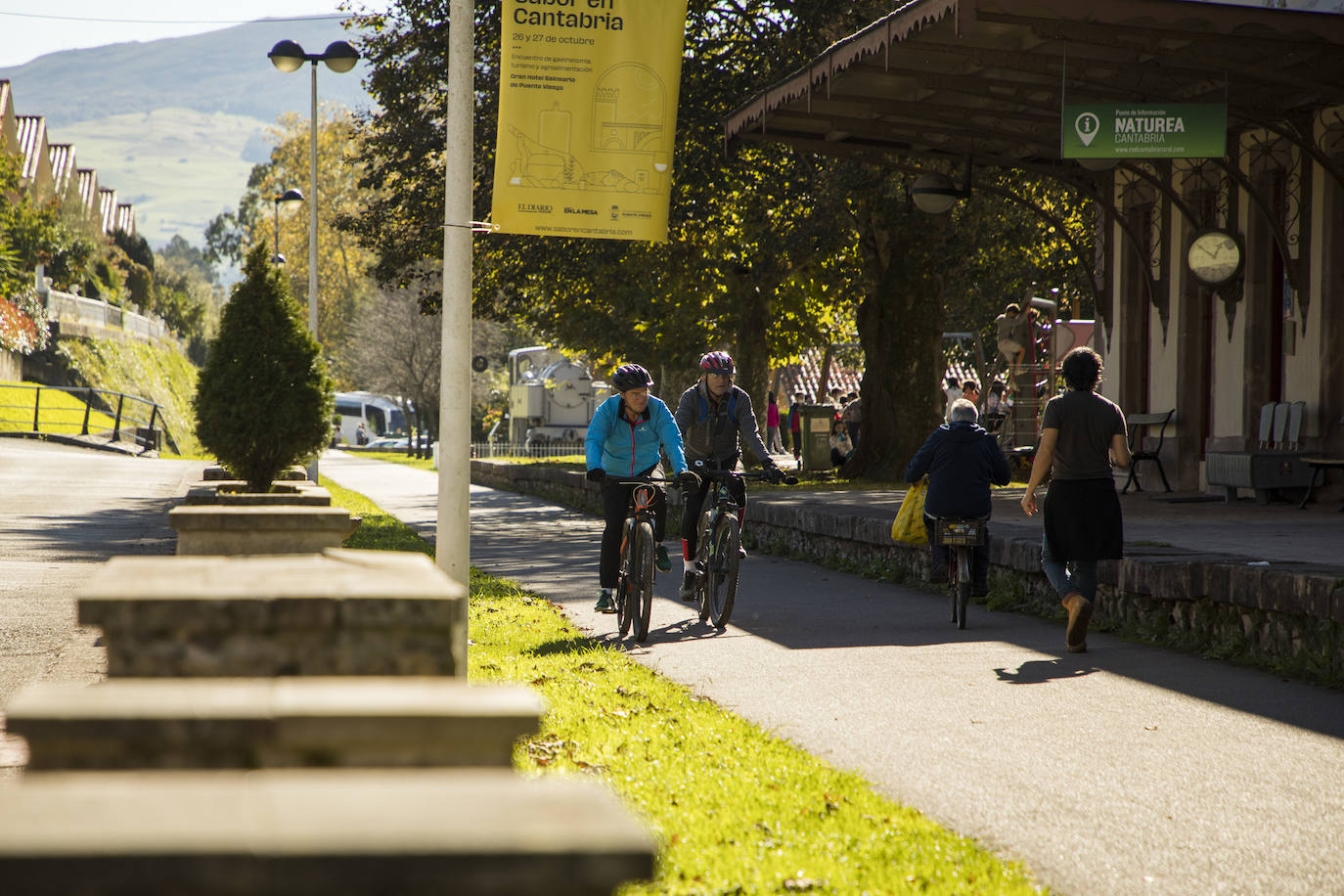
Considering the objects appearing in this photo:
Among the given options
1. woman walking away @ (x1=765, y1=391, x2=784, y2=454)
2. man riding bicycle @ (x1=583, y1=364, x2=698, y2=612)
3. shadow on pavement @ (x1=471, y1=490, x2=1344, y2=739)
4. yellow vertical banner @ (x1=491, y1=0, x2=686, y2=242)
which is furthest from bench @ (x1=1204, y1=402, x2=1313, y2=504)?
woman walking away @ (x1=765, y1=391, x2=784, y2=454)

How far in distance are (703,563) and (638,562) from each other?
3.77 feet

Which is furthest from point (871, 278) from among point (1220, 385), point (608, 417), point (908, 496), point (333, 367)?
point (333, 367)

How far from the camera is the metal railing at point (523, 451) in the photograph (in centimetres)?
4847

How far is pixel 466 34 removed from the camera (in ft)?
21.6

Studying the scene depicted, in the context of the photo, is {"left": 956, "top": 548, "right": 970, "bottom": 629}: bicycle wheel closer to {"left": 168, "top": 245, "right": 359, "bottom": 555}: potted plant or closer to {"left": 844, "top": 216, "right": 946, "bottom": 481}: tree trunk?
{"left": 168, "top": 245, "right": 359, "bottom": 555}: potted plant

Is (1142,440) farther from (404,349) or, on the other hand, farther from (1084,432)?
(404,349)

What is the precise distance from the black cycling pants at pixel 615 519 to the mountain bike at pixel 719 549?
1.31ft

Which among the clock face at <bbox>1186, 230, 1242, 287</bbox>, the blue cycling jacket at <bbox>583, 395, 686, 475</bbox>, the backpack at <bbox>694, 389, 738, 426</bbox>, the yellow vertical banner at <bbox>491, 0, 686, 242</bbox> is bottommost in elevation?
the blue cycling jacket at <bbox>583, 395, 686, 475</bbox>

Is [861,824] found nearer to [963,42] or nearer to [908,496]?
[908,496]

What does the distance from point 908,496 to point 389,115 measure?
17.6 m

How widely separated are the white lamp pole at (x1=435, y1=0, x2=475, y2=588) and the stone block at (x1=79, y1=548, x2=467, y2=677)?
3903 millimetres

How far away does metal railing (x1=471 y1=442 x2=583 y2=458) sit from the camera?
48.5 m

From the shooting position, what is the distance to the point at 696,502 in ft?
34.2

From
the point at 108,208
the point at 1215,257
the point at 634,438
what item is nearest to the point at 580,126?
the point at 634,438
